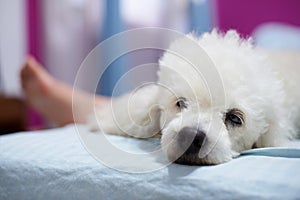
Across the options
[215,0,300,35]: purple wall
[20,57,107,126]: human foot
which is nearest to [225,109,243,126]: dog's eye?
[20,57,107,126]: human foot

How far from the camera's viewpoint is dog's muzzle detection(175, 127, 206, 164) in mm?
644

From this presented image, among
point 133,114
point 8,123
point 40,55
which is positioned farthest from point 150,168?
point 40,55

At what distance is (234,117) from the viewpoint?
0.76 m

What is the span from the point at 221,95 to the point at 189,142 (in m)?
0.13

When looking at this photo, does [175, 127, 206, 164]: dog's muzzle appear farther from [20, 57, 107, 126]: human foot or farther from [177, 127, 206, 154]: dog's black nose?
[20, 57, 107, 126]: human foot

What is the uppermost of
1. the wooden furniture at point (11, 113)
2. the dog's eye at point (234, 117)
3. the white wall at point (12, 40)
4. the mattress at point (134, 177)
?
the white wall at point (12, 40)

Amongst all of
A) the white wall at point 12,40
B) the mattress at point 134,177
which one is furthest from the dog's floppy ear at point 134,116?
the white wall at point 12,40

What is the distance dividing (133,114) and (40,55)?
176 centimetres

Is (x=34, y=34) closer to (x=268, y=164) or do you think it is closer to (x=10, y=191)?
(x=10, y=191)

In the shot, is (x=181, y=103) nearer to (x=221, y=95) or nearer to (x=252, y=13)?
(x=221, y=95)

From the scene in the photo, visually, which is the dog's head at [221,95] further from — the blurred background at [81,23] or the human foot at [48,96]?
the blurred background at [81,23]

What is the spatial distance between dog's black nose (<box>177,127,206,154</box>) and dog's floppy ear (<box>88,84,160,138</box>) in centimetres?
21

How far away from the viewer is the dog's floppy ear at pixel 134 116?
866mm

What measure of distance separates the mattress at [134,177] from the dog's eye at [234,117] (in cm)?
7
